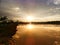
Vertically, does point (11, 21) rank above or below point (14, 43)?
above

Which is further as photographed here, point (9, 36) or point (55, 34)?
point (55, 34)

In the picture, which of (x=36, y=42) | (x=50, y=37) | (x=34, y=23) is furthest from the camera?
(x=34, y=23)

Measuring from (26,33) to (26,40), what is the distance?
24.6ft

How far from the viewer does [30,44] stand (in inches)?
2212

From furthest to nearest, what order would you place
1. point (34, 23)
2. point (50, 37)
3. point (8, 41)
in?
point (34, 23) < point (50, 37) < point (8, 41)

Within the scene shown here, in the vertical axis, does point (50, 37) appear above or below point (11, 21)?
below

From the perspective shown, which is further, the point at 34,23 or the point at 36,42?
the point at 34,23

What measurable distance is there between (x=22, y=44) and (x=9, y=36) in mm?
5830

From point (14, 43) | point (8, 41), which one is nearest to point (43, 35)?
point (14, 43)

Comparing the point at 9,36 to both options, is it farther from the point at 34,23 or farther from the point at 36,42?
the point at 34,23

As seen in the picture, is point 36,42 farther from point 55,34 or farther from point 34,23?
point 34,23

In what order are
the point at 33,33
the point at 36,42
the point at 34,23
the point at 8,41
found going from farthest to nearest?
the point at 34,23, the point at 33,33, the point at 36,42, the point at 8,41

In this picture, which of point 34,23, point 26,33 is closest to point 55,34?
point 26,33

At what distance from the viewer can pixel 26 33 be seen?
67438 millimetres
